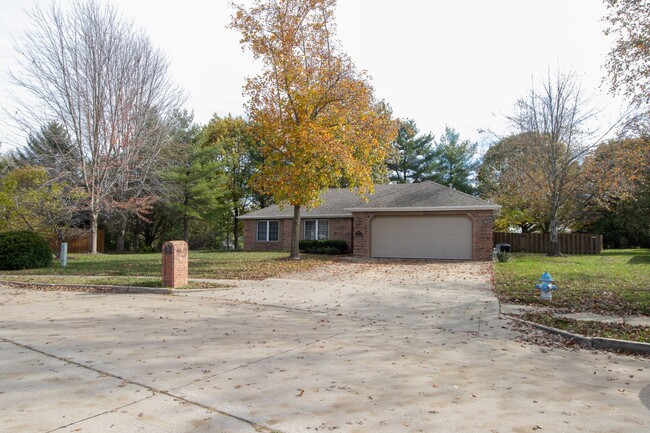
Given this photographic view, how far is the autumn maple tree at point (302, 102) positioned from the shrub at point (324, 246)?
5.09 metres

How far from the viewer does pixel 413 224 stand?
869 inches

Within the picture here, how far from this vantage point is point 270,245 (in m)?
28.5

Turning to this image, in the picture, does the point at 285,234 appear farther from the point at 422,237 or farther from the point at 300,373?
the point at 300,373

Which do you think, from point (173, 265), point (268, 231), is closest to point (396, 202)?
point (268, 231)

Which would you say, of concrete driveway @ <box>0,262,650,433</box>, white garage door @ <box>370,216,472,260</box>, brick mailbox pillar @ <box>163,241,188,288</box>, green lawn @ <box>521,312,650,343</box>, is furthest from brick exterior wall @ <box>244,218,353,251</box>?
green lawn @ <box>521,312,650,343</box>

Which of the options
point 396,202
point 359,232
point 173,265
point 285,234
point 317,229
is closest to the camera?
point 173,265

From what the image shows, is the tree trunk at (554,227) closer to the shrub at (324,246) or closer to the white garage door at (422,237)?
the white garage door at (422,237)

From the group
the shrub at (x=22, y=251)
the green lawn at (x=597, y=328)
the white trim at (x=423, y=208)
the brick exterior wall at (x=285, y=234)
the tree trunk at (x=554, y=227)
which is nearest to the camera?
the green lawn at (x=597, y=328)

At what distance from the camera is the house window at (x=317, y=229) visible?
26422mm

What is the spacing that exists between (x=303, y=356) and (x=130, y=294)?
7.34 meters

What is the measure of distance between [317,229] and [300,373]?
70.7 ft

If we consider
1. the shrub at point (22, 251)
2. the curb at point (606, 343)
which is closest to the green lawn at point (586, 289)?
the curb at point (606, 343)

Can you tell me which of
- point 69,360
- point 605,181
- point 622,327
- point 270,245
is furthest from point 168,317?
point 605,181

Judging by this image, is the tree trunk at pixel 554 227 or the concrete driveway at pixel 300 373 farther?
the tree trunk at pixel 554 227
